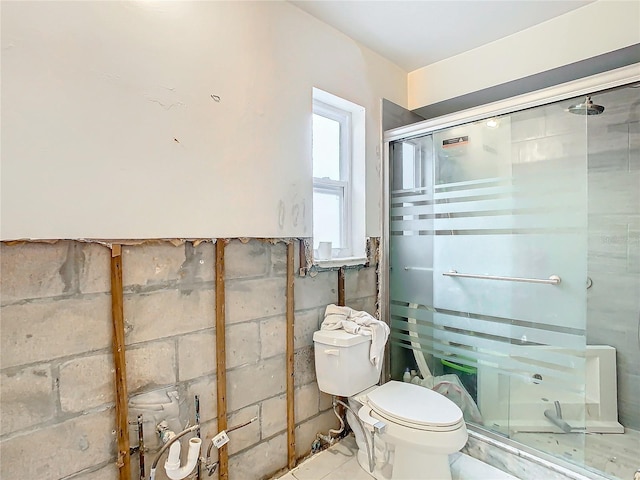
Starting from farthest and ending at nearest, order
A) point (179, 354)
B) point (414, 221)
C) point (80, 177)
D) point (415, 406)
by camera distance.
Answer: point (414, 221) < point (415, 406) < point (179, 354) < point (80, 177)

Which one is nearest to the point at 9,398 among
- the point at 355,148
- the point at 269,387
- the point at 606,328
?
the point at 269,387

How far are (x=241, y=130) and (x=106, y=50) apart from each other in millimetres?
585

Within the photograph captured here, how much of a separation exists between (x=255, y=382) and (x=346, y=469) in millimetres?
737

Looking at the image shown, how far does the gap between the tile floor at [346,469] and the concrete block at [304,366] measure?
0.44 m

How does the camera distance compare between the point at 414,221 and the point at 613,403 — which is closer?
the point at 613,403

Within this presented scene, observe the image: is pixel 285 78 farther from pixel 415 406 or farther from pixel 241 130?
pixel 415 406

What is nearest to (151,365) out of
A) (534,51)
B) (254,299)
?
(254,299)

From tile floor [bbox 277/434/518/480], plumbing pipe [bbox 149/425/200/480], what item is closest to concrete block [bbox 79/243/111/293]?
plumbing pipe [bbox 149/425/200/480]

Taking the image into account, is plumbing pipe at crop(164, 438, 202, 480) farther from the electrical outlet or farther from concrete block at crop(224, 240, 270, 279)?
concrete block at crop(224, 240, 270, 279)

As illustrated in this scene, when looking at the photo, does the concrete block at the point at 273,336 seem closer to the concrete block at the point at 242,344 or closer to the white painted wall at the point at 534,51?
the concrete block at the point at 242,344

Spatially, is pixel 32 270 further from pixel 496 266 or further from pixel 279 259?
pixel 496 266

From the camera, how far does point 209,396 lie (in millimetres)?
1606

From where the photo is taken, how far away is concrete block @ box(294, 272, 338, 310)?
200 cm

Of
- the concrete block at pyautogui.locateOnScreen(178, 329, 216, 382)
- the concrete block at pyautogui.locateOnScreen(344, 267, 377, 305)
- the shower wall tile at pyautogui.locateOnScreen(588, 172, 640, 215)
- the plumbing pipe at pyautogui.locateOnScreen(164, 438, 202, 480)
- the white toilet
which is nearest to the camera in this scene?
the plumbing pipe at pyautogui.locateOnScreen(164, 438, 202, 480)
